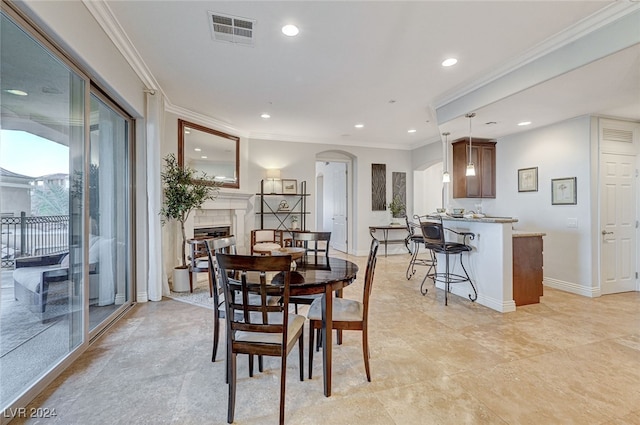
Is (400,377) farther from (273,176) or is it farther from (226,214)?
(273,176)

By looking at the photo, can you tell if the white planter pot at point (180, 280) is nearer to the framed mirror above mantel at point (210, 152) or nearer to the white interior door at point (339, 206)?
the framed mirror above mantel at point (210, 152)

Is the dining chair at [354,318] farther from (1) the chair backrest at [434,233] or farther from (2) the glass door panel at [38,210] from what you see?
(1) the chair backrest at [434,233]

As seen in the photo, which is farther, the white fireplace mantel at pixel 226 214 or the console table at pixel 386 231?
the console table at pixel 386 231

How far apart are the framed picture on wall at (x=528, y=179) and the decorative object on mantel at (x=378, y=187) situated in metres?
3.02

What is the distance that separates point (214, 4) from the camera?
2.30 metres

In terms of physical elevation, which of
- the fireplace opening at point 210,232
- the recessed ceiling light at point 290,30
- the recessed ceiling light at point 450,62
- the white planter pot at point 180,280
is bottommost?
the white planter pot at point 180,280

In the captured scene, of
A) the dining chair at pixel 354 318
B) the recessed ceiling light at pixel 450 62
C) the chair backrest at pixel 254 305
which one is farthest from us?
the recessed ceiling light at pixel 450 62

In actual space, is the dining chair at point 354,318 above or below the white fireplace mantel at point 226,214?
below

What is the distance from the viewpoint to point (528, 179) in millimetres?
4793

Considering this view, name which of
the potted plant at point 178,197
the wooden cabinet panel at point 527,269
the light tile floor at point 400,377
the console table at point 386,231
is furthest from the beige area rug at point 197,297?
the console table at point 386,231

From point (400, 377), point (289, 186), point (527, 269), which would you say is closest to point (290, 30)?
point (400, 377)

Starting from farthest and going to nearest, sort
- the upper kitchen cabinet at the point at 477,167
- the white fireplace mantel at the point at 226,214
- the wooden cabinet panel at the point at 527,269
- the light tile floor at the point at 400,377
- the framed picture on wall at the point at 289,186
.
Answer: the framed picture on wall at the point at 289,186
the upper kitchen cabinet at the point at 477,167
the white fireplace mantel at the point at 226,214
the wooden cabinet panel at the point at 527,269
the light tile floor at the point at 400,377

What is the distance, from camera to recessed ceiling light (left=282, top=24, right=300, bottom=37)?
8.43 ft

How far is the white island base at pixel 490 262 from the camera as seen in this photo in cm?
341
